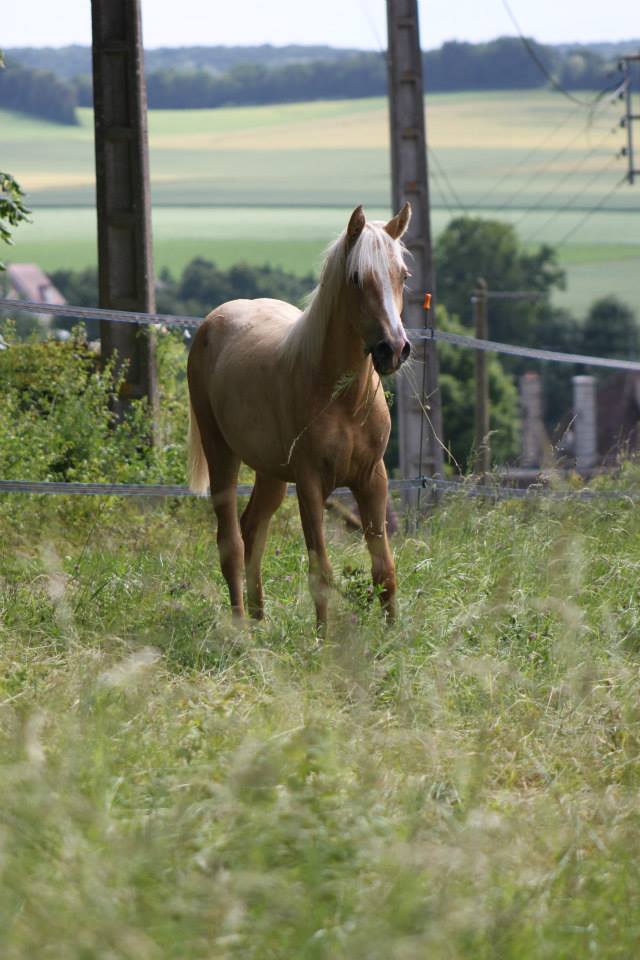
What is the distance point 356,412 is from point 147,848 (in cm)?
287

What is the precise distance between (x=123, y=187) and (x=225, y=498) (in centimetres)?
372

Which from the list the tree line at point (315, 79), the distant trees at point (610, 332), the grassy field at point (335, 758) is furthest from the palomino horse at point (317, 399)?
the tree line at point (315, 79)

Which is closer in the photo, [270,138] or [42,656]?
[42,656]

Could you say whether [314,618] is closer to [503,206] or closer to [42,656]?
[42,656]

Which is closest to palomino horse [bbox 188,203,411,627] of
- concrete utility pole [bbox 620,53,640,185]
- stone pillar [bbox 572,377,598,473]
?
concrete utility pole [bbox 620,53,640,185]

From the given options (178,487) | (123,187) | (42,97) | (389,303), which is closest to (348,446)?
(389,303)

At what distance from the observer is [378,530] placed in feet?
17.8

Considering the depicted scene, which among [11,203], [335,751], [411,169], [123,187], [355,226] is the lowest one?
[335,751]

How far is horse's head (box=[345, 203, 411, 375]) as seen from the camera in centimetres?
491

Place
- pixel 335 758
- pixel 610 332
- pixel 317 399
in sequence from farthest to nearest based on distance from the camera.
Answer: pixel 610 332 < pixel 317 399 < pixel 335 758

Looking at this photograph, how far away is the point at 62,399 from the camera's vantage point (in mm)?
8523

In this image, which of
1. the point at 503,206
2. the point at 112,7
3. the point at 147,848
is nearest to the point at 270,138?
the point at 503,206

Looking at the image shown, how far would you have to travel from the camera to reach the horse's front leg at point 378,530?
5336mm

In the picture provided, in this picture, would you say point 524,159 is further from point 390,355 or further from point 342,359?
point 390,355
